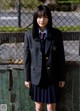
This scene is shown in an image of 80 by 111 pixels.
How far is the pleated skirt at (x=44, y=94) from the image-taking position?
440cm

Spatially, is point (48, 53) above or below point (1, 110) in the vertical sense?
above

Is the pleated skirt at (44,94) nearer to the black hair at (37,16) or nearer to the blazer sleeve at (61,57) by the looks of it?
the blazer sleeve at (61,57)

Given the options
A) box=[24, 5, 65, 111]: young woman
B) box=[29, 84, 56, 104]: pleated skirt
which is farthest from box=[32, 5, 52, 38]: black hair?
box=[29, 84, 56, 104]: pleated skirt

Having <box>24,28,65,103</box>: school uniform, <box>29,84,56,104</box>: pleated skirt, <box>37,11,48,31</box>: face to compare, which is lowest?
<box>29,84,56,104</box>: pleated skirt

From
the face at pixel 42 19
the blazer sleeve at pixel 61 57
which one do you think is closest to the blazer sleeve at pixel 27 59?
the face at pixel 42 19

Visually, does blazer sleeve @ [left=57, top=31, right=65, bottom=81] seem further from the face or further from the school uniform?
the face

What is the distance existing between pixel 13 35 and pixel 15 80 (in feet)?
1.98

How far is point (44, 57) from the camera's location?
429 centimetres

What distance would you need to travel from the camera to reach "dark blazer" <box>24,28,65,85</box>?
4293mm

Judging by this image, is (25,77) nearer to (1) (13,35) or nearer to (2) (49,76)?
(2) (49,76)

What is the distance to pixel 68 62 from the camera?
15.8 feet

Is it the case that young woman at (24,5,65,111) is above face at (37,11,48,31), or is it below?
below

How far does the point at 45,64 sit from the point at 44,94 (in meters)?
0.36

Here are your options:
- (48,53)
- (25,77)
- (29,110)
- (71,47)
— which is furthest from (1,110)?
(71,47)
